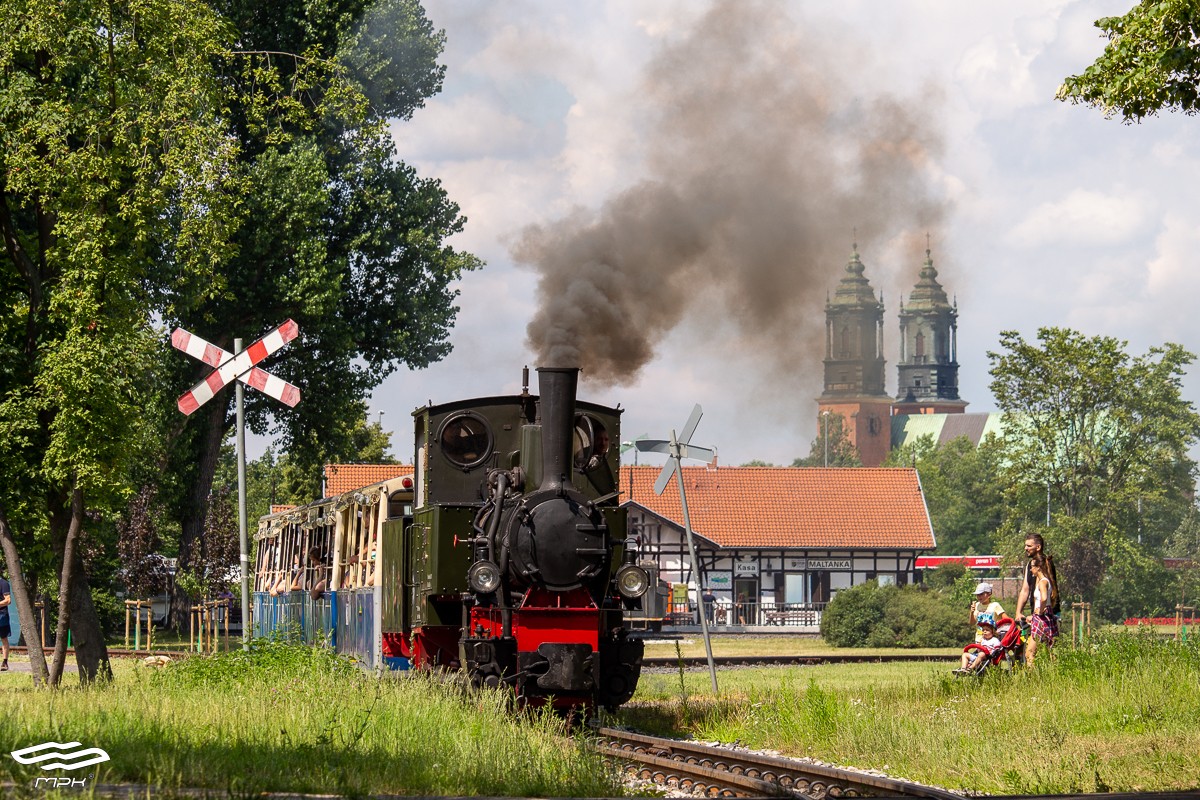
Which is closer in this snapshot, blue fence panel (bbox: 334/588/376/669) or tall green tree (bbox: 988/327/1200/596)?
blue fence panel (bbox: 334/588/376/669)

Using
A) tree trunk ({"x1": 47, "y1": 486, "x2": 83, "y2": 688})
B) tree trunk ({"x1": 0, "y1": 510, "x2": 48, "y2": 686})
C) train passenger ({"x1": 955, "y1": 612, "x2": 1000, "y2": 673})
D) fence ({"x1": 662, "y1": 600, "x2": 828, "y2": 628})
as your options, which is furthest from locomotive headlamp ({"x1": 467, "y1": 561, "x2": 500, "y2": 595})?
fence ({"x1": 662, "y1": 600, "x2": 828, "y2": 628})

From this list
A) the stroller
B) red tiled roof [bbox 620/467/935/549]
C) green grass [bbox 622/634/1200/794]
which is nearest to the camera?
green grass [bbox 622/634/1200/794]

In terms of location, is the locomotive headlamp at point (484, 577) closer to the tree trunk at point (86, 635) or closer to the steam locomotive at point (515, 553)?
the steam locomotive at point (515, 553)

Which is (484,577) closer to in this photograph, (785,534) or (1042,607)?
(1042,607)

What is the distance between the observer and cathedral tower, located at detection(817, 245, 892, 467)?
612 ft

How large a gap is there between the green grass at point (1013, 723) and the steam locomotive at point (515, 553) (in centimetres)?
183

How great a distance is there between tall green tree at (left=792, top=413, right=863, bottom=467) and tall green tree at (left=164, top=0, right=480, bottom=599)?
12421 cm

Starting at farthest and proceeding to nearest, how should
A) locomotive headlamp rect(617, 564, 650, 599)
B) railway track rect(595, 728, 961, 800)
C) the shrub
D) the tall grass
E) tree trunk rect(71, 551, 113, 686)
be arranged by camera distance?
the shrub < tree trunk rect(71, 551, 113, 686) < locomotive headlamp rect(617, 564, 650, 599) < railway track rect(595, 728, 961, 800) < the tall grass

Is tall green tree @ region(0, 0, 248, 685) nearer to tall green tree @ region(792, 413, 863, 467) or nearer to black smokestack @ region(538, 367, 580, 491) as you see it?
black smokestack @ region(538, 367, 580, 491)

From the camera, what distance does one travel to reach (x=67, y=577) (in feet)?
62.4

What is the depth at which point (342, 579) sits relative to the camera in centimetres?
2080

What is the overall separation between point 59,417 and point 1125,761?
481 inches

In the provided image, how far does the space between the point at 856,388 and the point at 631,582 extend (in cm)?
17894

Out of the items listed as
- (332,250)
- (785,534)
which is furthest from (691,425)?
(785,534)
